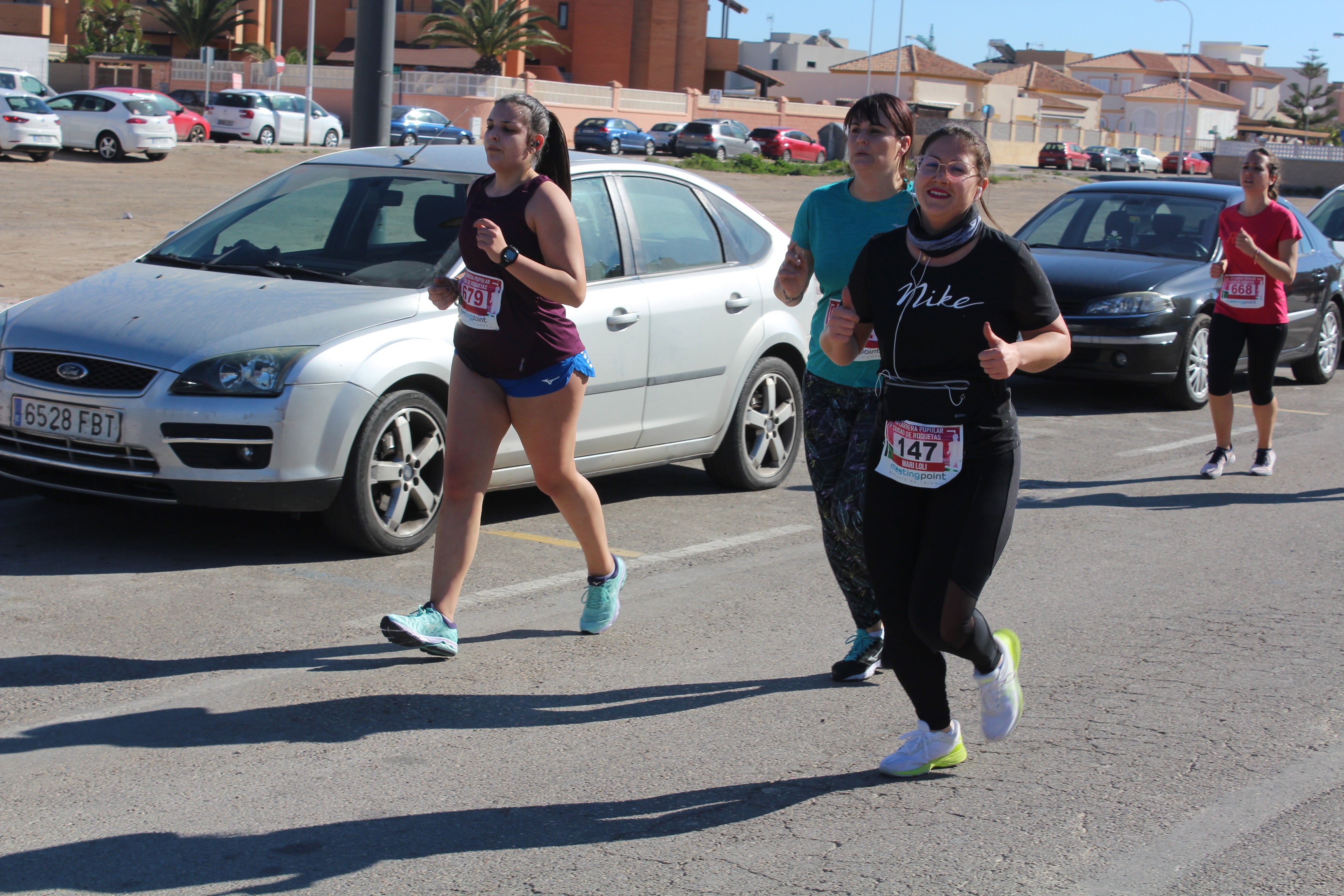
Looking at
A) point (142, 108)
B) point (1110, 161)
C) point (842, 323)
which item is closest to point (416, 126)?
point (142, 108)

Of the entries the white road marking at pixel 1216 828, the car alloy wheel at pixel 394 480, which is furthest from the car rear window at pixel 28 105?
the white road marking at pixel 1216 828

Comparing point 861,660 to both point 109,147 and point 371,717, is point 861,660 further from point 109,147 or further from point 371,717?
point 109,147

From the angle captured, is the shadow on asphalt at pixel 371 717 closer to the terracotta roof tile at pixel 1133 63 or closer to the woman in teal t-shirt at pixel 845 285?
the woman in teal t-shirt at pixel 845 285

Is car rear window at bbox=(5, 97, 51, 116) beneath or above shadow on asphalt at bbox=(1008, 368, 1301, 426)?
above

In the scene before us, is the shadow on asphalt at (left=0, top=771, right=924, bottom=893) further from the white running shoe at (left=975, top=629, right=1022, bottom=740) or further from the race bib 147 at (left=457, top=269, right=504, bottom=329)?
the race bib 147 at (left=457, top=269, right=504, bottom=329)

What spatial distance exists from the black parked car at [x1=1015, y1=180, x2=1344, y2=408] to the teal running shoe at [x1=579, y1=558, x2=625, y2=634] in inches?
244

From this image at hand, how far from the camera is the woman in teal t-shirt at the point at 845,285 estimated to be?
436cm

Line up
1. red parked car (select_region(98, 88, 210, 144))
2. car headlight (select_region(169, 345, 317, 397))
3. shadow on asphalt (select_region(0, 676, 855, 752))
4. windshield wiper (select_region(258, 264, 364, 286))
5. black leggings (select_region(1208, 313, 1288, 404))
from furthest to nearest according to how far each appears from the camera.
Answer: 1. red parked car (select_region(98, 88, 210, 144))
2. black leggings (select_region(1208, 313, 1288, 404))
3. windshield wiper (select_region(258, 264, 364, 286))
4. car headlight (select_region(169, 345, 317, 397))
5. shadow on asphalt (select_region(0, 676, 855, 752))

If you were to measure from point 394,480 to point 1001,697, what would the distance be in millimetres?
2944

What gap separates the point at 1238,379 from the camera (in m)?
13.0

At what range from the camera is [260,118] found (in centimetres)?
4131

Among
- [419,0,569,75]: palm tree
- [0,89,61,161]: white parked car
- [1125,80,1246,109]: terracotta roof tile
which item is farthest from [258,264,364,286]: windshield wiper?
[1125,80,1246,109]: terracotta roof tile

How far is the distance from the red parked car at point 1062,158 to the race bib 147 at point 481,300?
7017cm

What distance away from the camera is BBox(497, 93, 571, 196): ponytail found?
4707 mm
